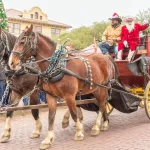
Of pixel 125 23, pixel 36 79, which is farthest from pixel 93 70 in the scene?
pixel 125 23

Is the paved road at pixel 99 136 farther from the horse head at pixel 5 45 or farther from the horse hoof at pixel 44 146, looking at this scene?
the horse head at pixel 5 45

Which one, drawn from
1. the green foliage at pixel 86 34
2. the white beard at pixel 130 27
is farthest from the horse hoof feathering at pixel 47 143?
the green foliage at pixel 86 34

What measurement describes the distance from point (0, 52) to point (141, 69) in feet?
10.8

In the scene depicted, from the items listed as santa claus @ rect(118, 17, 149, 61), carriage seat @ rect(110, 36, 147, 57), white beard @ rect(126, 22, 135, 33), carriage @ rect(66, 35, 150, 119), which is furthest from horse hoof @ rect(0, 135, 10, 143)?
white beard @ rect(126, 22, 135, 33)

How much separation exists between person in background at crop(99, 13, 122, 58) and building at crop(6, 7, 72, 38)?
4459 cm

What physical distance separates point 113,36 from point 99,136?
113 inches

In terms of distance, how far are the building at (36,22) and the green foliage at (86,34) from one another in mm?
6815

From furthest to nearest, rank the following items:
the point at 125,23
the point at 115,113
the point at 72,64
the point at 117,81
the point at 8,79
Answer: the point at 115,113 → the point at 125,23 → the point at 117,81 → the point at 8,79 → the point at 72,64

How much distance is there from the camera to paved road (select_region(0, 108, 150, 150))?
5660mm

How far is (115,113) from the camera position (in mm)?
9641

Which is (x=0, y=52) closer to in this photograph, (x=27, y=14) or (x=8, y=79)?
(x=8, y=79)

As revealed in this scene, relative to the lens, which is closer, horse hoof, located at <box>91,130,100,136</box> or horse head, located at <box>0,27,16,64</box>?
horse head, located at <box>0,27,16,64</box>

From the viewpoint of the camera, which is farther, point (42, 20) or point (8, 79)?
point (42, 20)

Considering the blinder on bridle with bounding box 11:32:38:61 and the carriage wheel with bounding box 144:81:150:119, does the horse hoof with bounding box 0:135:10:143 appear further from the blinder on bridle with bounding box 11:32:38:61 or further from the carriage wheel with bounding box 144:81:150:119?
the carriage wheel with bounding box 144:81:150:119
